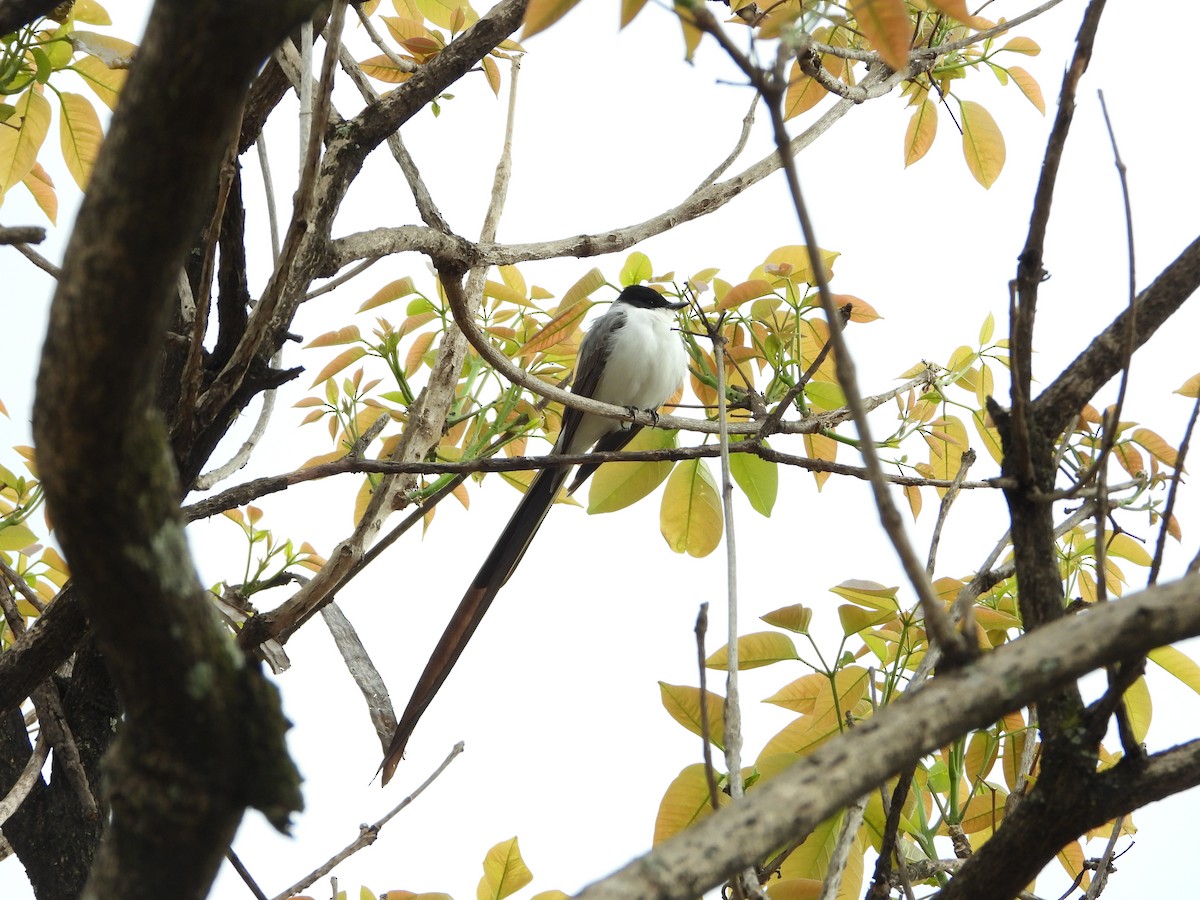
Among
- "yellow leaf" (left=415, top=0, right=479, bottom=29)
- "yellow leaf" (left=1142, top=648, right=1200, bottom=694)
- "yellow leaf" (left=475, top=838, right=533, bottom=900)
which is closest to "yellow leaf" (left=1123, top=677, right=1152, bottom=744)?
"yellow leaf" (left=1142, top=648, right=1200, bottom=694)

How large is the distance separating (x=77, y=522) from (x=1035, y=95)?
77.4 inches

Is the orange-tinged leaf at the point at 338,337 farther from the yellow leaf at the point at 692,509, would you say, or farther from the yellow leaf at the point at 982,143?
the yellow leaf at the point at 982,143

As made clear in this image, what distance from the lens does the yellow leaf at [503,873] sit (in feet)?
5.17

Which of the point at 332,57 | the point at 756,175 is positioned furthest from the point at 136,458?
the point at 756,175

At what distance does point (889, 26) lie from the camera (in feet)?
2.81

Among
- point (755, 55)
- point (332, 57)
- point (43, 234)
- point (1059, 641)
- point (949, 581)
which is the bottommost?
point (1059, 641)

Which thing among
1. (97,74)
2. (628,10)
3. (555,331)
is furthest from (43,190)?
(628,10)

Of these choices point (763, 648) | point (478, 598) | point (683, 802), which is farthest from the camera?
point (478, 598)

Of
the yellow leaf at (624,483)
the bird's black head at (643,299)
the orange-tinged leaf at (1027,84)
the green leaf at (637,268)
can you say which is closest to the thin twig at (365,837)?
the yellow leaf at (624,483)

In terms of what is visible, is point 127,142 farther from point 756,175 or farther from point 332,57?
point 756,175

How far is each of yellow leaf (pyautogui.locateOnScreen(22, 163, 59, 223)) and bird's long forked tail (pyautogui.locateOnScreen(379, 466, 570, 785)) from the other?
41.4 inches

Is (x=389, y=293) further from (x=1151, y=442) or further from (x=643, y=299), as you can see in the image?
(x=643, y=299)

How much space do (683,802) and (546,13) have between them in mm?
950

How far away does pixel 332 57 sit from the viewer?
3.98 ft
